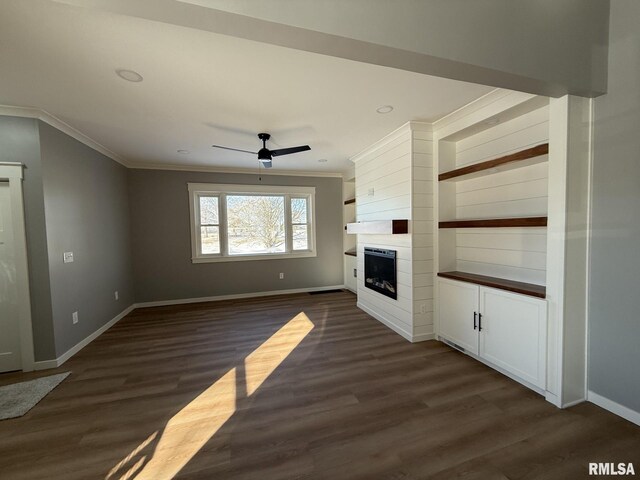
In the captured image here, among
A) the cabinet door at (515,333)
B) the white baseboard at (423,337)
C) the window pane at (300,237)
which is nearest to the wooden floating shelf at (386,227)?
the cabinet door at (515,333)

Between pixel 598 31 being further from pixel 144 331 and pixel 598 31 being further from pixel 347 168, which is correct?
pixel 144 331

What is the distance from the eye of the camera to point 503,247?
9.23 ft

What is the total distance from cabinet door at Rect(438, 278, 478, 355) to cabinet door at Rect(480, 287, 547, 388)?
0.36 feet

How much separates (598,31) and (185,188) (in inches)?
221

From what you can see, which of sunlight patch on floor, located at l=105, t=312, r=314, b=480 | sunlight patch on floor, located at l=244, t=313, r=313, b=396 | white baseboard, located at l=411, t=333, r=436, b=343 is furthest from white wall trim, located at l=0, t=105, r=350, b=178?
white baseboard, located at l=411, t=333, r=436, b=343

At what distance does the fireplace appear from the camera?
3.73 m

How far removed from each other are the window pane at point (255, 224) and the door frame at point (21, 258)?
2.97 meters

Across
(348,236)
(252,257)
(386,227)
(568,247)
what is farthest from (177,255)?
(568,247)

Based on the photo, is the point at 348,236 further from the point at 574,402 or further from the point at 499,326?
the point at 574,402

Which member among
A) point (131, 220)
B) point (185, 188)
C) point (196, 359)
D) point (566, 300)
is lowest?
point (196, 359)

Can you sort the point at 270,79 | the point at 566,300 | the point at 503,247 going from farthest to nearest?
1. the point at 503,247
2. the point at 270,79
3. the point at 566,300

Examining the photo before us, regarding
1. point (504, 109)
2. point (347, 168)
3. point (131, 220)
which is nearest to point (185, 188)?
point (131, 220)

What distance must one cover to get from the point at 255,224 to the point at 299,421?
13.7 feet

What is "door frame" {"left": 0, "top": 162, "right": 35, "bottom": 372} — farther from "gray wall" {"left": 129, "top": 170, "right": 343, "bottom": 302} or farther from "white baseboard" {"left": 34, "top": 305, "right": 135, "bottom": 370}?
"gray wall" {"left": 129, "top": 170, "right": 343, "bottom": 302}
